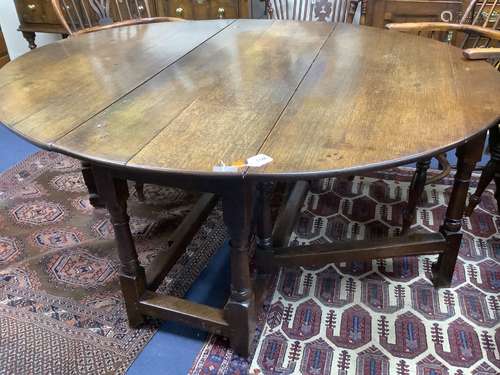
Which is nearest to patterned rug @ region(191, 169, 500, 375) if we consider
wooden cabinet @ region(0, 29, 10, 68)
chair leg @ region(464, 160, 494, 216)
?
chair leg @ region(464, 160, 494, 216)

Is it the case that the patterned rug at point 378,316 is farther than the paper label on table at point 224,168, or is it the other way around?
the patterned rug at point 378,316

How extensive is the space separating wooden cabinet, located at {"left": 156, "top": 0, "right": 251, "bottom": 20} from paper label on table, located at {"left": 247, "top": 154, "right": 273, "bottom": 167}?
7.07 ft

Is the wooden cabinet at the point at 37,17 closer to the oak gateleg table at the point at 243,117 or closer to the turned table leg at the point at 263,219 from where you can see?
the oak gateleg table at the point at 243,117

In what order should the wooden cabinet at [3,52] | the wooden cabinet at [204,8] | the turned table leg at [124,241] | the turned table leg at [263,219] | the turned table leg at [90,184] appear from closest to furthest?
the turned table leg at [124,241], the turned table leg at [263,219], the turned table leg at [90,184], the wooden cabinet at [204,8], the wooden cabinet at [3,52]

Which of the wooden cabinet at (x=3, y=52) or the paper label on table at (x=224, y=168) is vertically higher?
the paper label on table at (x=224, y=168)

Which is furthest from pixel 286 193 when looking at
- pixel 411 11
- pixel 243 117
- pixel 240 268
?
pixel 411 11

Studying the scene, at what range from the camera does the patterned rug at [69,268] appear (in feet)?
4.58

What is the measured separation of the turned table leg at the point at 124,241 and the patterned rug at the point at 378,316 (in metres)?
0.26

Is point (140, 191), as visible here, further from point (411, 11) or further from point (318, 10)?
point (411, 11)

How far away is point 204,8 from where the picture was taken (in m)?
2.84

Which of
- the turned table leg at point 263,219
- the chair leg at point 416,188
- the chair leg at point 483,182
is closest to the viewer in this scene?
the turned table leg at point 263,219

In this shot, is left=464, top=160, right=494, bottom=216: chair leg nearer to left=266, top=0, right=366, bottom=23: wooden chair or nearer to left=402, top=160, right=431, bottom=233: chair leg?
left=402, top=160, right=431, bottom=233: chair leg

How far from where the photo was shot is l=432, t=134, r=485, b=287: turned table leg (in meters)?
1.33

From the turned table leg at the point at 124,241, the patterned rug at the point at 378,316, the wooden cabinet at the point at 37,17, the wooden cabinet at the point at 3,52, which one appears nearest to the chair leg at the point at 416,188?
the patterned rug at the point at 378,316
